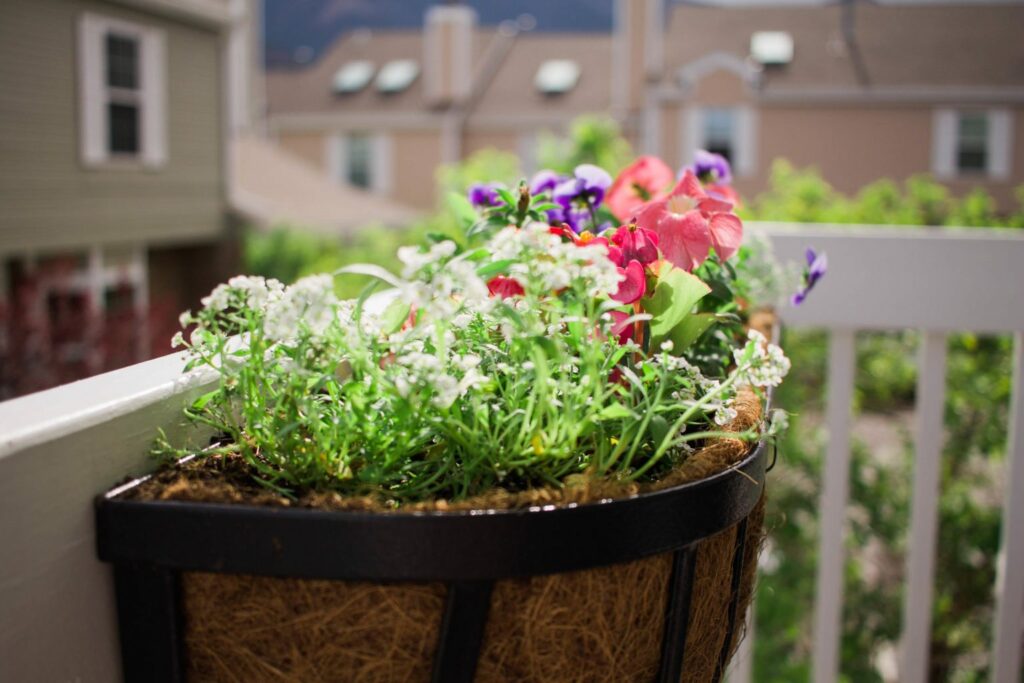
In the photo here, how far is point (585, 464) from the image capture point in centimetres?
79

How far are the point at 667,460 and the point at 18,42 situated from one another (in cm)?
864

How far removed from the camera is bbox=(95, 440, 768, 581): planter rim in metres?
0.65

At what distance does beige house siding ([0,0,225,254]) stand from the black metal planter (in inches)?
320

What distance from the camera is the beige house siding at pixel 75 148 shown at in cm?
809

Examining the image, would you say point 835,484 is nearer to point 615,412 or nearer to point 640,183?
point 640,183

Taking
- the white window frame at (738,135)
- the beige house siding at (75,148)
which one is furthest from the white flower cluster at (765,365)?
the white window frame at (738,135)

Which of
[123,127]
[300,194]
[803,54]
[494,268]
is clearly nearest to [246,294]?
[494,268]

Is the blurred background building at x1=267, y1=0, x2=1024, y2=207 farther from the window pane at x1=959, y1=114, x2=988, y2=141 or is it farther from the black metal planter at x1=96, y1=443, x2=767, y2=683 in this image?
the black metal planter at x1=96, y1=443, x2=767, y2=683

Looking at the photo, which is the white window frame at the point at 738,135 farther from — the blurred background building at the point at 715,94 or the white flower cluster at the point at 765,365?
the white flower cluster at the point at 765,365

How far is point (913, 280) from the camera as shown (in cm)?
168

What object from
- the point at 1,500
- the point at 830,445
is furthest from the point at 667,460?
the point at 830,445

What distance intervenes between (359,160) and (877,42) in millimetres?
9586

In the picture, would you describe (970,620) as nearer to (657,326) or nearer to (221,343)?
(657,326)

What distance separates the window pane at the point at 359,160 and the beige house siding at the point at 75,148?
911cm
